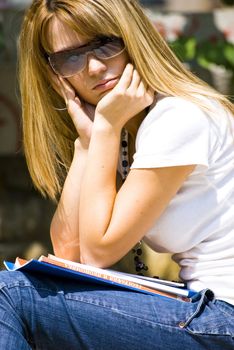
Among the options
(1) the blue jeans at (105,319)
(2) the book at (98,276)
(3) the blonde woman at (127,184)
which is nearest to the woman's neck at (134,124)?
(3) the blonde woman at (127,184)

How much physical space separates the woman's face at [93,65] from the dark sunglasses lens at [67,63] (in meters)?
0.02

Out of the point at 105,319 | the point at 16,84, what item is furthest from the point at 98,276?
the point at 16,84

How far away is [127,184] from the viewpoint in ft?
8.33

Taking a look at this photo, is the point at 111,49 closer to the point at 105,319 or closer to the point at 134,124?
the point at 134,124

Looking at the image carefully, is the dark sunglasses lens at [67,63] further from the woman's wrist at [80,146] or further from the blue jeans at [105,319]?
the blue jeans at [105,319]

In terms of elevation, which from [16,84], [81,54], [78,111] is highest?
[81,54]

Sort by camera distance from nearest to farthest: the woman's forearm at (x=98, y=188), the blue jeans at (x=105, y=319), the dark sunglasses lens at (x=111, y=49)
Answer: the blue jeans at (x=105, y=319)
the woman's forearm at (x=98, y=188)
the dark sunglasses lens at (x=111, y=49)

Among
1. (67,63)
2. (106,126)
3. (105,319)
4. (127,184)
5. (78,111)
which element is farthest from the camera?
(78,111)

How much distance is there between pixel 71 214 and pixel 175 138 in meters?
0.56

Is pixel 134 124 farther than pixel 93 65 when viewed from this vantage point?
Yes

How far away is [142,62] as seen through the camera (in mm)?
2658

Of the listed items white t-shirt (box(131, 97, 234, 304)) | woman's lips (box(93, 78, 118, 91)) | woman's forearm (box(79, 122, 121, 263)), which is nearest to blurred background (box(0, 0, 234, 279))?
woman's lips (box(93, 78, 118, 91))

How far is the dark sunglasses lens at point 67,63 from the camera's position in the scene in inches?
107

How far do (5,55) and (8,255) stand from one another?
3.90 feet
